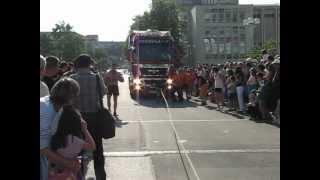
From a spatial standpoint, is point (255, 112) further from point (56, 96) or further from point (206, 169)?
point (56, 96)

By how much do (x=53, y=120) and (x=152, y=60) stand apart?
2607 centimetres

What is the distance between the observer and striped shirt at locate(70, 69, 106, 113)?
762 cm

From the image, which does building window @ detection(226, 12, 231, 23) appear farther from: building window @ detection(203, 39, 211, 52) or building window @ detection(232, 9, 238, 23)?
building window @ detection(203, 39, 211, 52)

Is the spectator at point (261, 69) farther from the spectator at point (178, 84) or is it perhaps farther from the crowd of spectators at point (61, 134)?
the crowd of spectators at point (61, 134)

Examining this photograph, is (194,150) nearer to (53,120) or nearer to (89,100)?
(89,100)

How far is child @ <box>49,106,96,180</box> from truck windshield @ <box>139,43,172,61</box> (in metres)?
25.8

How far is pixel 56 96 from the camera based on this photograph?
5312mm

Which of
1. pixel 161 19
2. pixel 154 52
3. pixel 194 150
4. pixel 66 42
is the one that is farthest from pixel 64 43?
pixel 194 150

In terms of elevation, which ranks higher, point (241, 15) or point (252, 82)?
point (241, 15)

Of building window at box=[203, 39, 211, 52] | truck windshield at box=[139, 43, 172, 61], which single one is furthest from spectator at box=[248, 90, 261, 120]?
building window at box=[203, 39, 211, 52]

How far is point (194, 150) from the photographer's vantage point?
38.0 ft

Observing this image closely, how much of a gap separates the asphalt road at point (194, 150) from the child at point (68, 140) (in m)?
3.56
